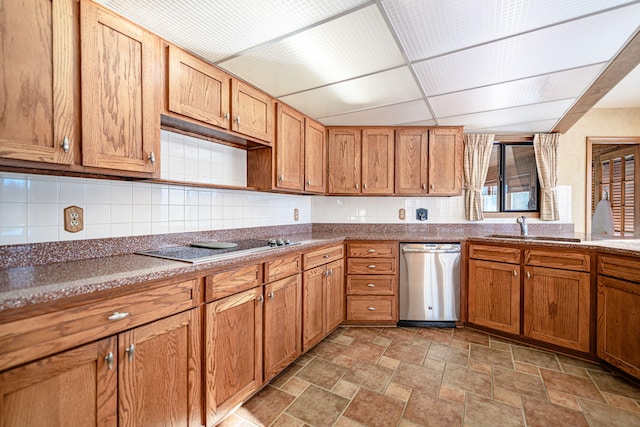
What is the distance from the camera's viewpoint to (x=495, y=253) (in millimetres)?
2580

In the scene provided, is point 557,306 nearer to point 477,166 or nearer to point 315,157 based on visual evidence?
point 477,166

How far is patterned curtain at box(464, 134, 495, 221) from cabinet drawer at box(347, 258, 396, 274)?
4.15 feet

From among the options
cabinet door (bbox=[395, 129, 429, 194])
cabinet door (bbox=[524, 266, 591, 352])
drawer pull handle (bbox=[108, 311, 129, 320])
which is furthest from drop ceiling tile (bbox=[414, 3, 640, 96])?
drawer pull handle (bbox=[108, 311, 129, 320])

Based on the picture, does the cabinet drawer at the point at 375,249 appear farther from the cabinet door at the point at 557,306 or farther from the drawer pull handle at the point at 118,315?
the drawer pull handle at the point at 118,315

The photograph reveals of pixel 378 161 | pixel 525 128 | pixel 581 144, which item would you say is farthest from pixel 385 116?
pixel 581 144

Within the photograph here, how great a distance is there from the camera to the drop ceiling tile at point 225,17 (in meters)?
1.29

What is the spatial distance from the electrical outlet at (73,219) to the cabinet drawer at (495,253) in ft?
9.94

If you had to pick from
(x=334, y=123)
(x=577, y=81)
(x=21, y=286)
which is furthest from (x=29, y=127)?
(x=577, y=81)

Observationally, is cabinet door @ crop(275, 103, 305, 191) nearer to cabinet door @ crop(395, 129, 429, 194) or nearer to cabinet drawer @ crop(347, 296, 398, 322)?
cabinet door @ crop(395, 129, 429, 194)

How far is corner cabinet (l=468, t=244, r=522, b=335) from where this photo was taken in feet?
8.10

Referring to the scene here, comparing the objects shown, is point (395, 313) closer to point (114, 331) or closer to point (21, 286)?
point (114, 331)

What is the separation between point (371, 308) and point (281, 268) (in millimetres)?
1293

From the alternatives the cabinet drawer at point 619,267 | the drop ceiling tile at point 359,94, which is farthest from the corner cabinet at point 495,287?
the drop ceiling tile at point 359,94

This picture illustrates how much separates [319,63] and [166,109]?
96 centimetres
